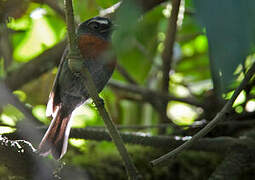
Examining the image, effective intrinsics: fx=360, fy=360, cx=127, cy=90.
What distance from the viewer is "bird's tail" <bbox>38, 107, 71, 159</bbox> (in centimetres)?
230

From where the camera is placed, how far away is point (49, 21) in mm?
3713

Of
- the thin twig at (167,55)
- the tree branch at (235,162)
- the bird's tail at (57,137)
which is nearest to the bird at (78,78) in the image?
the bird's tail at (57,137)

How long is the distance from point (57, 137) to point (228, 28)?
214 centimetres

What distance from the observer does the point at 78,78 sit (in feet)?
8.83

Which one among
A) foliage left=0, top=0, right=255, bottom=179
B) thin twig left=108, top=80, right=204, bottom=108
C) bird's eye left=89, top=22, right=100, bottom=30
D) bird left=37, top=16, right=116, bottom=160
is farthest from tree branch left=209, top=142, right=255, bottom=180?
bird's eye left=89, top=22, right=100, bottom=30

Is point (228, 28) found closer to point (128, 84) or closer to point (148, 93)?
point (148, 93)

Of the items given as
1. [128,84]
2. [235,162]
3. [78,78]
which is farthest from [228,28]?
[128,84]

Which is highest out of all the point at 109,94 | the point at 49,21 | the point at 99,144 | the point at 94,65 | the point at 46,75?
the point at 49,21

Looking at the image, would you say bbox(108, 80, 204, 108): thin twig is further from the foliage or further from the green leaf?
the green leaf

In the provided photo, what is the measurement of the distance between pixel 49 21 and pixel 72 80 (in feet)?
3.68

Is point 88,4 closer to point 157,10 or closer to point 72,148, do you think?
point 157,10

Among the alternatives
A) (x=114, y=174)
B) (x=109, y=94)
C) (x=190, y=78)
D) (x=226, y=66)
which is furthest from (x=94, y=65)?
(x=226, y=66)

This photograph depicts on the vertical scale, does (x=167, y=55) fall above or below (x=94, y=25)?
below

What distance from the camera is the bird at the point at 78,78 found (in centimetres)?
271
